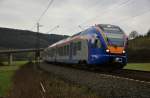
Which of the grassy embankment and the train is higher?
the train

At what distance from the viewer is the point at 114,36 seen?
21438 mm

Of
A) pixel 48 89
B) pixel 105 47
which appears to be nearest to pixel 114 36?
pixel 105 47

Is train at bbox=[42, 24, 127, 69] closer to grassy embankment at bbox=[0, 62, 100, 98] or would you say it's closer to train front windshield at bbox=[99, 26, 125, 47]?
train front windshield at bbox=[99, 26, 125, 47]

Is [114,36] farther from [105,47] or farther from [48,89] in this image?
[48,89]

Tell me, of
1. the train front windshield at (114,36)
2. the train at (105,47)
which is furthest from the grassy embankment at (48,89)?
the train front windshield at (114,36)

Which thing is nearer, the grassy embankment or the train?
the grassy embankment

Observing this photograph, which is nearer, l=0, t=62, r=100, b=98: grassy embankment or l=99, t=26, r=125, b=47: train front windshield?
l=0, t=62, r=100, b=98: grassy embankment

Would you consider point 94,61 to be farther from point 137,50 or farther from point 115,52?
point 137,50

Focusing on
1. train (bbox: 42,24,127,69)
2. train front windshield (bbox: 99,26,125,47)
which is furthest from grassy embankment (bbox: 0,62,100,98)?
train front windshield (bbox: 99,26,125,47)

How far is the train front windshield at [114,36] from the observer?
21.1 metres

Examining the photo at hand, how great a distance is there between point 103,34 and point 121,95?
33.6ft

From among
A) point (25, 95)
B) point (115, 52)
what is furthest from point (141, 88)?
point (115, 52)

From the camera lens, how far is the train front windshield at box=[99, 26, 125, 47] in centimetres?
2105

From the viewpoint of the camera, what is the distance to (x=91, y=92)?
14055mm
